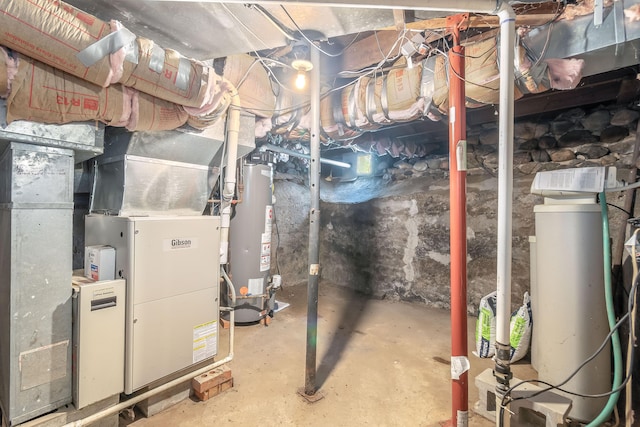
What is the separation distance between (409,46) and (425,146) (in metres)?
2.45

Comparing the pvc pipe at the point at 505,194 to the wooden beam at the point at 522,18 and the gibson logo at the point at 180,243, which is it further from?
the gibson logo at the point at 180,243

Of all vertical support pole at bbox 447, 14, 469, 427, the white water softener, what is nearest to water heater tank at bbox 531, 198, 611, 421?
the white water softener

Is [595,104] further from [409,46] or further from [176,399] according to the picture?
[176,399]

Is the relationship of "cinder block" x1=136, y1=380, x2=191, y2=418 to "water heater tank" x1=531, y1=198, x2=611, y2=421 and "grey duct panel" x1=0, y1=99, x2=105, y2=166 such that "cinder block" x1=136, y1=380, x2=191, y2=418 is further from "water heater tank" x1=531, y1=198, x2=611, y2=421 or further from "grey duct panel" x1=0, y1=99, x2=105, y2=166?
"water heater tank" x1=531, y1=198, x2=611, y2=421

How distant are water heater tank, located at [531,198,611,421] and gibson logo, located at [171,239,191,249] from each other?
2.13 metres

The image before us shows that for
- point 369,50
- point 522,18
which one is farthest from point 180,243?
point 522,18

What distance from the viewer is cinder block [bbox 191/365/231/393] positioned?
1.78 metres

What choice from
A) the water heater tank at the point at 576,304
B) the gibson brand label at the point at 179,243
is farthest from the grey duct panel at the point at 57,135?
the water heater tank at the point at 576,304

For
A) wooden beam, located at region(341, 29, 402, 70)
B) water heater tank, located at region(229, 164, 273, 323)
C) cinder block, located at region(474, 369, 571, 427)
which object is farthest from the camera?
water heater tank, located at region(229, 164, 273, 323)

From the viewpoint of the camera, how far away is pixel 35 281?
134 cm

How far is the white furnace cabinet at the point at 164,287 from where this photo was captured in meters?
1.56

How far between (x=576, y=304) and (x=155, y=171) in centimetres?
254

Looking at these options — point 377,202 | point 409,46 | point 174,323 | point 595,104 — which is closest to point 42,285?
point 174,323

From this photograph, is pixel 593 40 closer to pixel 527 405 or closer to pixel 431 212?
pixel 527 405
